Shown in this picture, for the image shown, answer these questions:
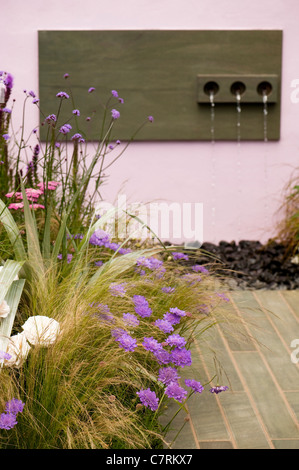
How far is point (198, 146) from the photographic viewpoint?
5.21 metres

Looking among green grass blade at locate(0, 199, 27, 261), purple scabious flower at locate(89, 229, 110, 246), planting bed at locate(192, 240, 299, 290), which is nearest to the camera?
green grass blade at locate(0, 199, 27, 261)

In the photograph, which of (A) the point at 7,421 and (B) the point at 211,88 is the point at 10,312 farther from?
(B) the point at 211,88

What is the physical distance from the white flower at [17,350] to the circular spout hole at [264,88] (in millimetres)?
3246

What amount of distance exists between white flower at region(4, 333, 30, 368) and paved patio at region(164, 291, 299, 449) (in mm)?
619

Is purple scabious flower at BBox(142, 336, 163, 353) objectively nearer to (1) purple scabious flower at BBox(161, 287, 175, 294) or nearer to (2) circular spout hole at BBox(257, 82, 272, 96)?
(1) purple scabious flower at BBox(161, 287, 175, 294)

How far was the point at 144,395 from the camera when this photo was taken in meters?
2.30

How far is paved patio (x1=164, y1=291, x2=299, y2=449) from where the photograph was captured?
104 inches

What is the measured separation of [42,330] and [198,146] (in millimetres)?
3075

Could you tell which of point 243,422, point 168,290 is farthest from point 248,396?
point 168,290

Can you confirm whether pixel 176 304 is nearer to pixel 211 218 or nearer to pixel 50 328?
pixel 50 328

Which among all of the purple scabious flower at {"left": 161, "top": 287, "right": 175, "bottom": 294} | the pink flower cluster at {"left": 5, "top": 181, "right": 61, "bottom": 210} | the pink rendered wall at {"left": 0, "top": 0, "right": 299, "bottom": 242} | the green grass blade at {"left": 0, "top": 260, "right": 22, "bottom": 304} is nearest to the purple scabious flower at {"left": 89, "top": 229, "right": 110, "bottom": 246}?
the pink flower cluster at {"left": 5, "top": 181, "right": 61, "bottom": 210}
